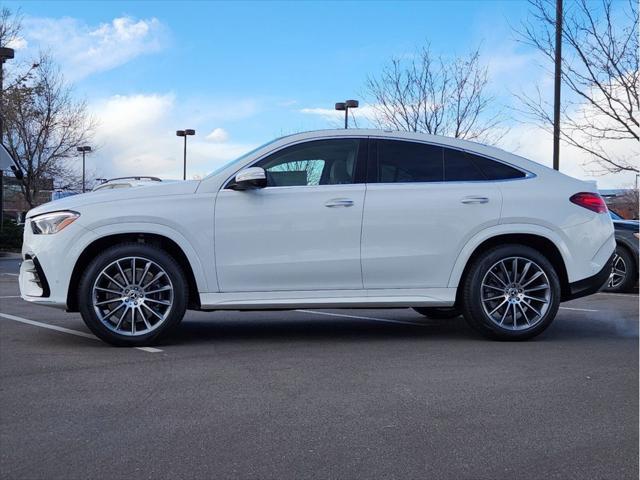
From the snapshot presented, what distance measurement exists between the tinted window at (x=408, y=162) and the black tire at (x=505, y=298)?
0.83 m

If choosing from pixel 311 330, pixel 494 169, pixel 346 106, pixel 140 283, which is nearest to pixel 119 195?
pixel 140 283

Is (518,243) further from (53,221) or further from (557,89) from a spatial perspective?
(557,89)

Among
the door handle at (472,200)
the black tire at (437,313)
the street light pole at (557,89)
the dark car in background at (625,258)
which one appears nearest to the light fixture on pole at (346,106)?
the street light pole at (557,89)

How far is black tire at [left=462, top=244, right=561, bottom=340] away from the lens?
21.6ft

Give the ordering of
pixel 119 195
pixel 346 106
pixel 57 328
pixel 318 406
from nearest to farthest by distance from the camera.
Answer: pixel 318 406 → pixel 119 195 → pixel 57 328 → pixel 346 106

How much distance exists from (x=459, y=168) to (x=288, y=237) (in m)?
1.67

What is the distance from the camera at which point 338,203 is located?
254 inches

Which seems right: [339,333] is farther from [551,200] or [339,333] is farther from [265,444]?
[265,444]

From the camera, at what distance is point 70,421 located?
4.11m

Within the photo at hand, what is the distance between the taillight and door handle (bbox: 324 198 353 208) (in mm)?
1971

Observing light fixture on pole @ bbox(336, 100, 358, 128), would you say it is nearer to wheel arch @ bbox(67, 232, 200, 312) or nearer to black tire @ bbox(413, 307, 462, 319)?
black tire @ bbox(413, 307, 462, 319)

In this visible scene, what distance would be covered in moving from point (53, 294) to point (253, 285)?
1.60m

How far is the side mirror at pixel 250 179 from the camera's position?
20.5ft

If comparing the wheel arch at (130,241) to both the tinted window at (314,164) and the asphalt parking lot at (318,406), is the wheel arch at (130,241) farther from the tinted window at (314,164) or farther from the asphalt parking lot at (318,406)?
the tinted window at (314,164)
